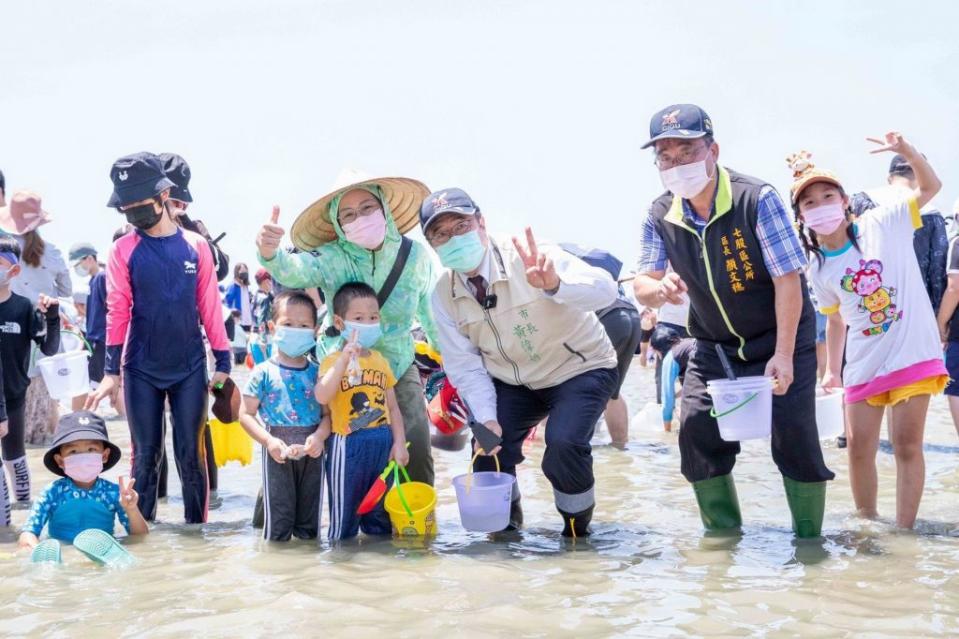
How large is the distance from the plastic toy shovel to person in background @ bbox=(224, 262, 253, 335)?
49.9ft

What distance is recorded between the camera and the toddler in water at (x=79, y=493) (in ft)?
16.8

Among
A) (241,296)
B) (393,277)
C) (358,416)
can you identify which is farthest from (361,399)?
(241,296)

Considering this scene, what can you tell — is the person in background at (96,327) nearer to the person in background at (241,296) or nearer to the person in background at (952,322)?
the person in background at (952,322)

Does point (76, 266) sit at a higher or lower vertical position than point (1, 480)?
higher

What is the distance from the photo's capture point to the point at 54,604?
403 cm

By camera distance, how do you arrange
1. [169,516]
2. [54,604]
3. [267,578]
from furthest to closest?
[169,516]
[267,578]
[54,604]

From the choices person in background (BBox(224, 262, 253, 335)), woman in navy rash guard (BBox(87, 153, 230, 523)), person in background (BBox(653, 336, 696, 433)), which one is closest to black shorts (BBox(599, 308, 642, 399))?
person in background (BBox(653, 336, 696, 433))

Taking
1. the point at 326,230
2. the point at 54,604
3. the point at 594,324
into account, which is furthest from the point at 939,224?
the point at 54,604

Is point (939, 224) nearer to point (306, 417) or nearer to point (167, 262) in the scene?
point (306, 417)

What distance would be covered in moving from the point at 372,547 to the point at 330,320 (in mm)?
1254

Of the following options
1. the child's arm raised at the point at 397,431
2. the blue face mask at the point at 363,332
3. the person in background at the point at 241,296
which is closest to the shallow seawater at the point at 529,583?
the child's arm raised at the point at 397,431

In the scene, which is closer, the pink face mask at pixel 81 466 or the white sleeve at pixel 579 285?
the white sleeve at pixel 579 285

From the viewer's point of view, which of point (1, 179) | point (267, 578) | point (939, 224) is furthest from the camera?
point (939, 224)

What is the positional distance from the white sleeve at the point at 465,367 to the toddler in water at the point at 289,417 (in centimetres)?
69
